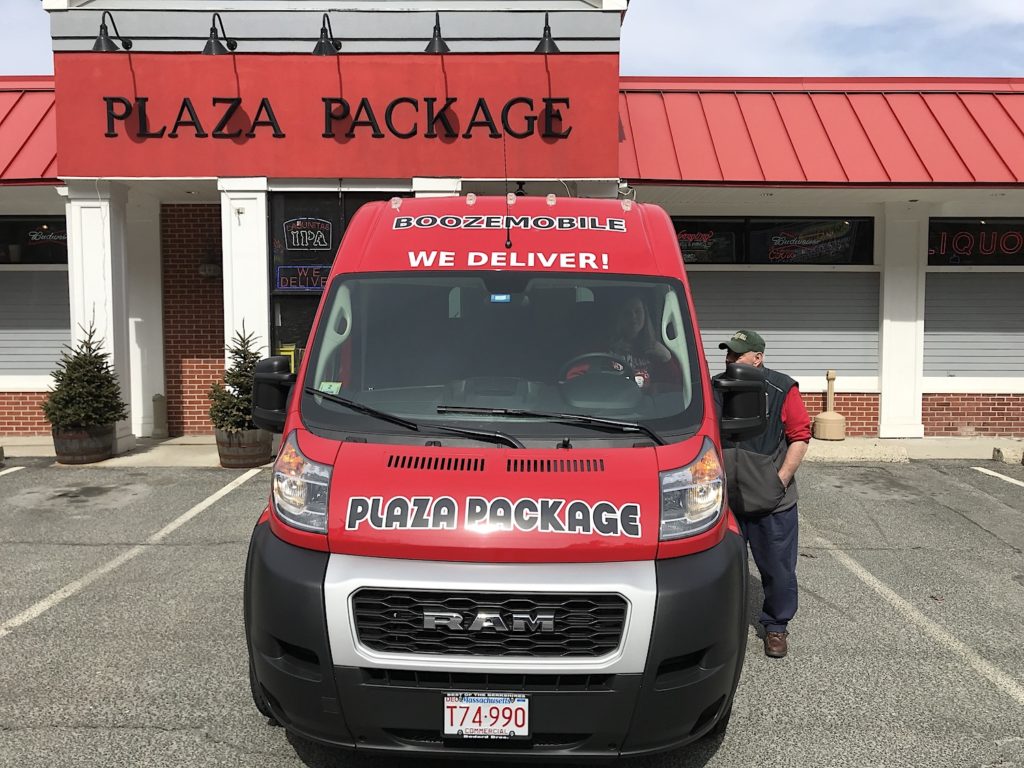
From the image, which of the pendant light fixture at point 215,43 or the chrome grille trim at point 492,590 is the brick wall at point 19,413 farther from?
the chrome grille trim at point 492,590

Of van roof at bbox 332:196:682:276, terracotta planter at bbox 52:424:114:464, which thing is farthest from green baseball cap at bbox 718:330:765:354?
terracotta planter at bbox 52:424:114:464

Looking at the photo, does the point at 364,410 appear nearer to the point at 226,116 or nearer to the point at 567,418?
the point at 567,418

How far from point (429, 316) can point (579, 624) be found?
163 centimetres

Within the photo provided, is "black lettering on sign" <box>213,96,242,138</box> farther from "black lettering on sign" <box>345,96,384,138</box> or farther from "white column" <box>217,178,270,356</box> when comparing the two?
"black lettering on sign" <box>345,96,384,138</box>

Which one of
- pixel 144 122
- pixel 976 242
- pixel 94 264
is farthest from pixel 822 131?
pixel 94 264

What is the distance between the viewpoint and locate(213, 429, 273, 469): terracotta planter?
Answer: 32.3ft

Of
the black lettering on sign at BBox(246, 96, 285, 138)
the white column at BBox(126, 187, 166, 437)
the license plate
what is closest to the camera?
the license plate

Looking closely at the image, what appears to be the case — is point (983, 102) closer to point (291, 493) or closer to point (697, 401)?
point (697, 401)

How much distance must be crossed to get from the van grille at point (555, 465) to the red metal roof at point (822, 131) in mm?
8310

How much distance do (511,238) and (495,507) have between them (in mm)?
1603

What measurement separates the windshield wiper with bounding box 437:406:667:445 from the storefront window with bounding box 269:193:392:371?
769cm

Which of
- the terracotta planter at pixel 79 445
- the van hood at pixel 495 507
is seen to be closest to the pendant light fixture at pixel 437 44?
the terracotta planter at pixel 79 445

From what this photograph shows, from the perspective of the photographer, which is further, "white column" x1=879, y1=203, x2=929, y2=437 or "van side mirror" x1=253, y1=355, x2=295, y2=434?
"white column" x1=879, y1=203, x2=929, y2=437

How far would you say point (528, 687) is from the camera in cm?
279
